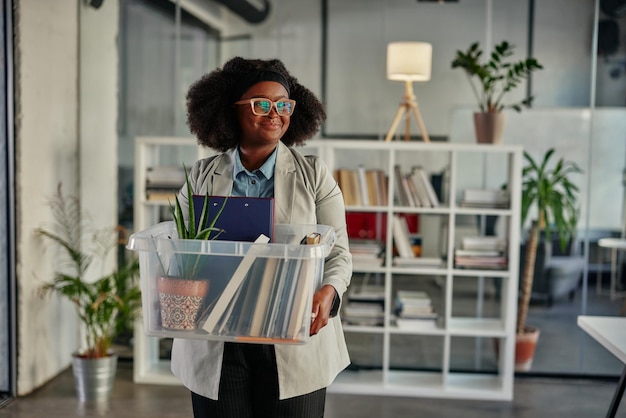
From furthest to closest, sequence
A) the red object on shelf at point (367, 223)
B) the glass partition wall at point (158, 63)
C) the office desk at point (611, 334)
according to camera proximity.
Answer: the glass partition wall at point (158, 63)
the red object on shelf at point (367, 223)
the office desk at point (611, 334)

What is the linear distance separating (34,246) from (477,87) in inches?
108

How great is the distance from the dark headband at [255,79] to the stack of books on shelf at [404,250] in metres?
2.56

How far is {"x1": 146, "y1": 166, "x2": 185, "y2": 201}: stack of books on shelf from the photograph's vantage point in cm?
450

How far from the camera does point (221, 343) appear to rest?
1907mm

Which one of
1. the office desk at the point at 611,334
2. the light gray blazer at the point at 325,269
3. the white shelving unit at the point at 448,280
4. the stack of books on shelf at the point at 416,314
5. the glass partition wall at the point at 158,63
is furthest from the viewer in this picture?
the glass partition wall at the point at 158,63

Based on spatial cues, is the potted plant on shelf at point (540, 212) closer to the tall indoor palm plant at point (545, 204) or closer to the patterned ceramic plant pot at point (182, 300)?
the tall indoor palm plant at point (545, 204)

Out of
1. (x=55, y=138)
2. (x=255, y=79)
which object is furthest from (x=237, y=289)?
(x=55, y=138)

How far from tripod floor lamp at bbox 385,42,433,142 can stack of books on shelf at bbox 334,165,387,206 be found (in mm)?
253

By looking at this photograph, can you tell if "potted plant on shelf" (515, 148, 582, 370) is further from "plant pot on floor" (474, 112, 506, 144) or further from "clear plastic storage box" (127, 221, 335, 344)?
"clear plastic storage box" (127, 221, 335, 344)

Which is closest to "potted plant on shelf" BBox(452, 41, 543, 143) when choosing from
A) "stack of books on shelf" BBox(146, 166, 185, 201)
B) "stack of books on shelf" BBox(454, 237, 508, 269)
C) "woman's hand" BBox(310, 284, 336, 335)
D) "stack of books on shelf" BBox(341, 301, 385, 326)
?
"stack of books on shelf" BBox(454, 237, 508, 269)

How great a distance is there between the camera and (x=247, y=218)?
1.81 metres

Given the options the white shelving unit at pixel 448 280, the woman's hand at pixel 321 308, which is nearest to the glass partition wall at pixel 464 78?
the white shelving unit at pixel 448 280

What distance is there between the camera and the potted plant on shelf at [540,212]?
4.73 metres

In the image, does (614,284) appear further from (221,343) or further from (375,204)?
(221,343)
